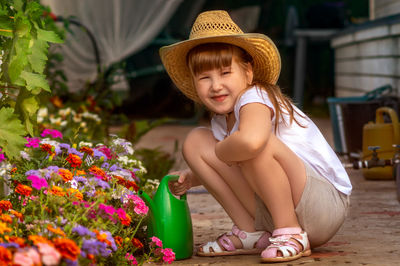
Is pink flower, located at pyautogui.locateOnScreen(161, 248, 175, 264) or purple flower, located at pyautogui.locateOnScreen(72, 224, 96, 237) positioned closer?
purple flower, located at pyautogui.locateOnScreen(72, 224, 96, 237)

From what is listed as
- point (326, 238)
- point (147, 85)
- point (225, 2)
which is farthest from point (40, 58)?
point (225, 2)

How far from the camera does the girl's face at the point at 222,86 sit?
9.10 ft

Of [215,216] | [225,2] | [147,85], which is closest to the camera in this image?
[215,216]

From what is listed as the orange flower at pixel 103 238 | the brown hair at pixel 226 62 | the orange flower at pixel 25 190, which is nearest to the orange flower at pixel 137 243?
the orange flower at pixel 25 190

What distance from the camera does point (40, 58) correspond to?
102 inches

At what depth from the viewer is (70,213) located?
7.55ft

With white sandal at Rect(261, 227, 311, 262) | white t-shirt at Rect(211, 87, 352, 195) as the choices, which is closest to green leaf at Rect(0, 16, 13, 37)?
white t-shirt at Rect(211, 87, 352, 195)

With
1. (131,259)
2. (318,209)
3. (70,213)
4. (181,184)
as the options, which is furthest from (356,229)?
(70,213)

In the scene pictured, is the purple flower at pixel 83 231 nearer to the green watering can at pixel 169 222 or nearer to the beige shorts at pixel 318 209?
the green watering can at pixel 169 222

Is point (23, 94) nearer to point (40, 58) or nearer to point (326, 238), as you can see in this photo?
point (40, 58)

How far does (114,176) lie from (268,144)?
0.65m

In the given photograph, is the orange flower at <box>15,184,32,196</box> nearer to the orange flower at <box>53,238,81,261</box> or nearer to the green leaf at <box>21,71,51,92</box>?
the green leaf at <box>21,71,51,92</box>

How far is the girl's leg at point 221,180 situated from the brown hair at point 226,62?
10.3 inches

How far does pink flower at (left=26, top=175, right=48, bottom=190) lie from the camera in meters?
2.38
